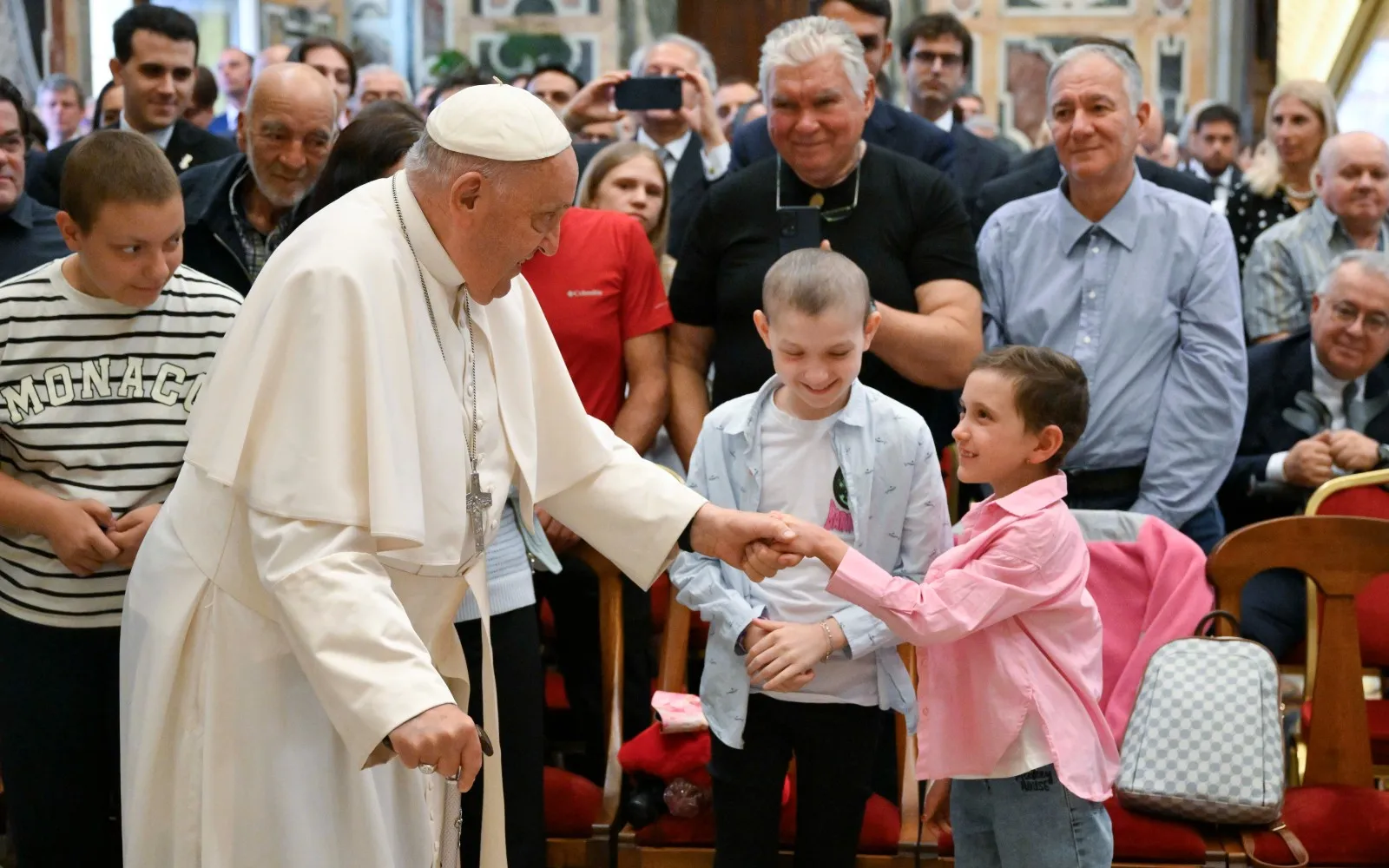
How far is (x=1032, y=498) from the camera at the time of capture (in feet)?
10.6

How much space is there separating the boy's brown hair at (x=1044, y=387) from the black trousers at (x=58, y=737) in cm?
186

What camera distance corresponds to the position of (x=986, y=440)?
3.27 m

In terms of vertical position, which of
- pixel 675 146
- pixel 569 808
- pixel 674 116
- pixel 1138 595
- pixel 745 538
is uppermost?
pixel 674 116

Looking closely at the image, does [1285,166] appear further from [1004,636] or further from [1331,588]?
[1004,636]

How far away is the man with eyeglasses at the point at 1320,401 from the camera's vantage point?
4.61m

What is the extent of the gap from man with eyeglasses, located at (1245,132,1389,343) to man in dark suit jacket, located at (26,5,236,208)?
3701 millimetres

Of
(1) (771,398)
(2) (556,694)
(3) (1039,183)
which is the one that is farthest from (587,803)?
(3) (1039,183)

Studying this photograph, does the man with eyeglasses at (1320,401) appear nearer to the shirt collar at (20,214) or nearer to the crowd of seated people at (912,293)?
the crowd of seated people at (912,293)

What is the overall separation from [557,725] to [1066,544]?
6.22 ft

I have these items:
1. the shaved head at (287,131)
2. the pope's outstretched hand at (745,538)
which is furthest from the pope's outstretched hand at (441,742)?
the shaved head at (287,131)

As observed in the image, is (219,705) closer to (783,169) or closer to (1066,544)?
(1066,544)

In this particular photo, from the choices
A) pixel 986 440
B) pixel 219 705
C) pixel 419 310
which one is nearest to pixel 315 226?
pixel 419 310

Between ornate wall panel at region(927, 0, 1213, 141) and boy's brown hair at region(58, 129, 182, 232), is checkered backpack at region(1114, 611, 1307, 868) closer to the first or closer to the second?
boy's brown hair at region(58, 129, 182, 232)

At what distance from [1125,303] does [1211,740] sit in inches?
54.4
